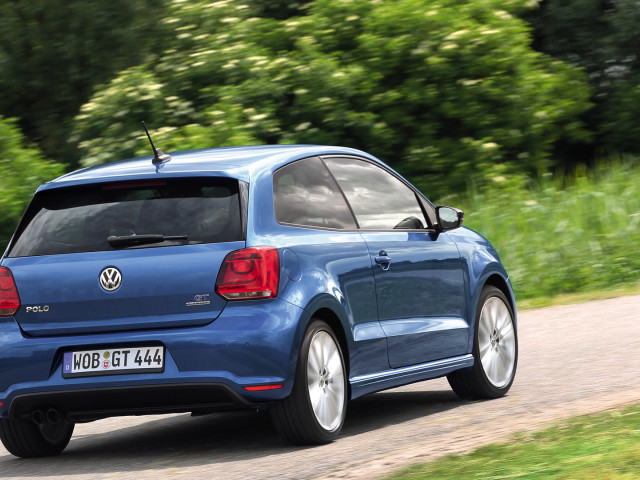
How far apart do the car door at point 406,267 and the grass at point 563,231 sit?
6.02m

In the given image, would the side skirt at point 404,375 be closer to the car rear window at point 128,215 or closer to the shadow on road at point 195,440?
the shadow on road at point 195,440

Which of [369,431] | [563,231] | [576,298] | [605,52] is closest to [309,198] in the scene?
[369,431]

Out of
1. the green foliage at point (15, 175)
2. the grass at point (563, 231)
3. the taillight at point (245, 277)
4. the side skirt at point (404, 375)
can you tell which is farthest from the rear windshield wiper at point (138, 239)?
the green foliage at point (15, 175)

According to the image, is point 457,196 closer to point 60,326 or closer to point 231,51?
point 231,51

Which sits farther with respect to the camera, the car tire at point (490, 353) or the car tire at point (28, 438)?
the car tire at point (490, 353)

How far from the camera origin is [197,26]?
18.0 meters

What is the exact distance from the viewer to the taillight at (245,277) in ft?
19.9

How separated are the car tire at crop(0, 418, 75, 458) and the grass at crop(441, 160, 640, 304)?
24.4 feet

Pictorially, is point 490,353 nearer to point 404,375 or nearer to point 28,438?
point 404,375

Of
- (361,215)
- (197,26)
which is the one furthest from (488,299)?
(197,26)

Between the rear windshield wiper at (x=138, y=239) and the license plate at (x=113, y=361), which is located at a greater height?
the rear windshield wiper at (x=138, y=239)

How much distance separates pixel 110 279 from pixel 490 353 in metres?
2.85

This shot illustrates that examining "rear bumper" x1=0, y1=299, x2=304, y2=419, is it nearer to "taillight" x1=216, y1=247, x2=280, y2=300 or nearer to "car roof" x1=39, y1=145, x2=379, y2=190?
"taillight" x1=216, y1=247, x2=280, y2=300

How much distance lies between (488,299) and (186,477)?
9.53 ft
